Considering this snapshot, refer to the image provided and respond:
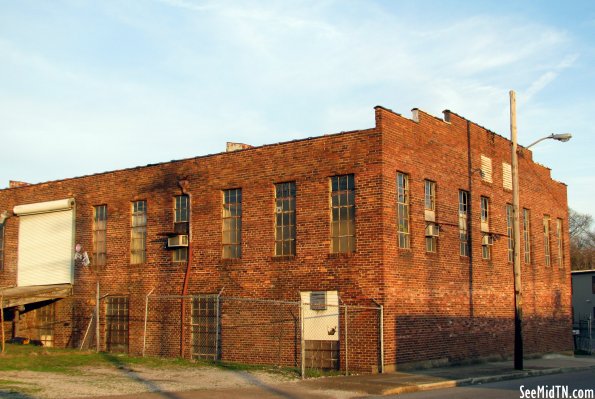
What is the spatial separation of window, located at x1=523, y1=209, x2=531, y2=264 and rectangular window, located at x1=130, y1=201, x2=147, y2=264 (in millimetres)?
15516

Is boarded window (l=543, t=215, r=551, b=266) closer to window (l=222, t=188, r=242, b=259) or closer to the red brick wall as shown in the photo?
the red brick wall

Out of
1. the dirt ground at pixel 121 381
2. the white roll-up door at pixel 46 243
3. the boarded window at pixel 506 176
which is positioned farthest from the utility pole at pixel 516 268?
the white roll-up door at pixel 46 243

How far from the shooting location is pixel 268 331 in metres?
23.5

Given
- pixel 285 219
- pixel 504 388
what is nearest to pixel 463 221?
pixel 285 219

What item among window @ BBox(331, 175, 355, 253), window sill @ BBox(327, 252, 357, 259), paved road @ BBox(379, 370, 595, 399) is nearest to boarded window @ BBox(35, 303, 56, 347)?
window sill @ BBox(327, 252, 357, 259)

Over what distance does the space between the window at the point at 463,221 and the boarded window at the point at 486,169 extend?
157 centimetres

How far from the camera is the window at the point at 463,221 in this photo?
25752 mm

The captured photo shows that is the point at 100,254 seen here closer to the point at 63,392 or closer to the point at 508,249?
the point at 63,392

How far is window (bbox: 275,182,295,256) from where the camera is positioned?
2358 cm

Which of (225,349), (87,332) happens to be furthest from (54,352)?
(225,349)

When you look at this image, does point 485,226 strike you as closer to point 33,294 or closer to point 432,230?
point 432,230

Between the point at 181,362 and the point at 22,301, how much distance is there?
25.3ft

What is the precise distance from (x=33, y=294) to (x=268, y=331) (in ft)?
33.4

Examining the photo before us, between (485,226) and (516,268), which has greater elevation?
(485,226)
